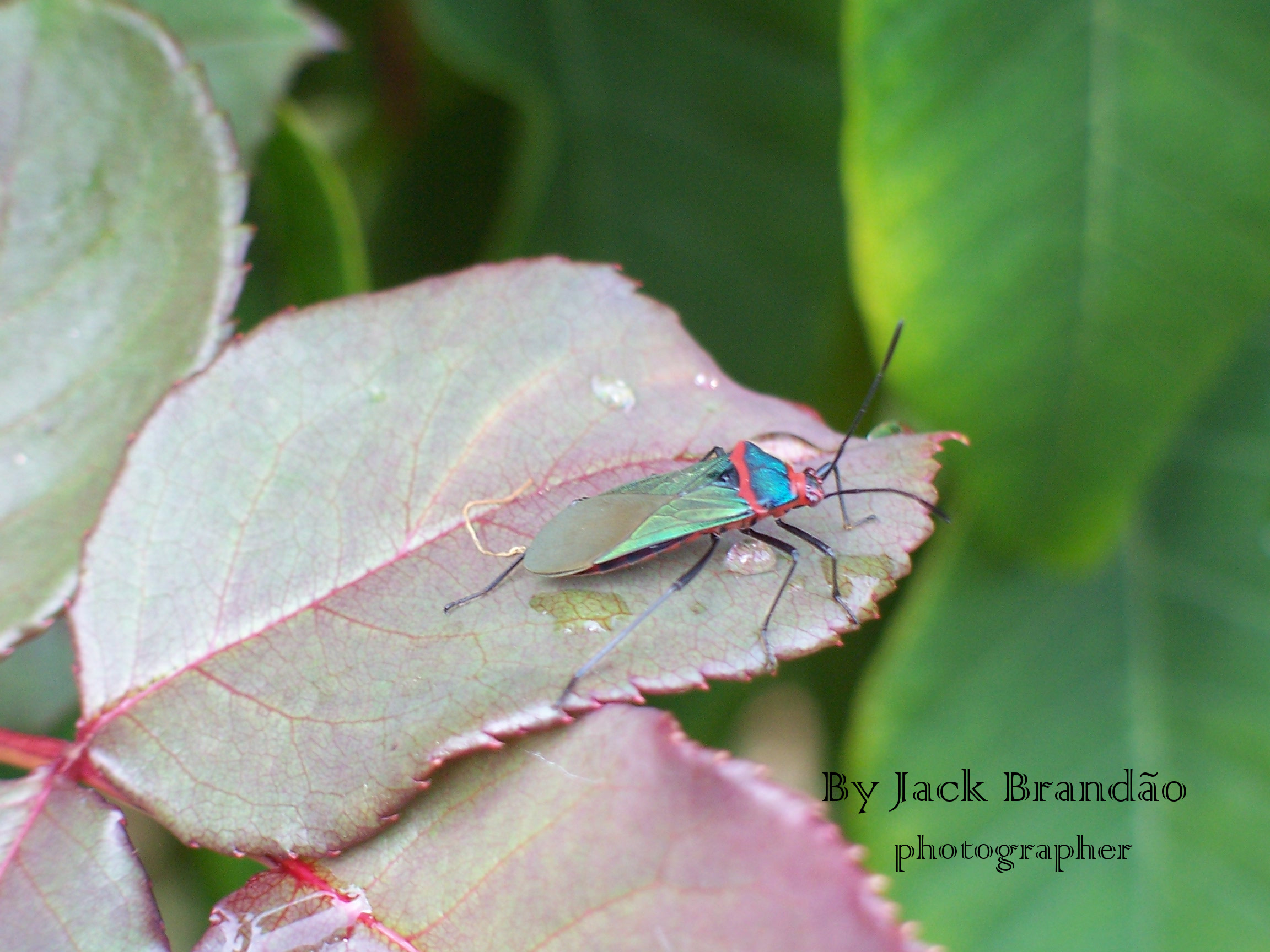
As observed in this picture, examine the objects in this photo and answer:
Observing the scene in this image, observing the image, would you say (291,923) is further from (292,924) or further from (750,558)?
(750,558)

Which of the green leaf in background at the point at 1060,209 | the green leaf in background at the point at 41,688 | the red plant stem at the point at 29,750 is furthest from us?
the green leaf in background at the point at 41,688

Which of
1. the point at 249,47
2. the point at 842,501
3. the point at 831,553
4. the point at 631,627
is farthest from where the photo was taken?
the point at 249,47

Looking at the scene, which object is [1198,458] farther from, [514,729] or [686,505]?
[514,729]

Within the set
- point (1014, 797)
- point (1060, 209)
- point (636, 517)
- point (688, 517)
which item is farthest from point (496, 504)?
point (1014, 797)

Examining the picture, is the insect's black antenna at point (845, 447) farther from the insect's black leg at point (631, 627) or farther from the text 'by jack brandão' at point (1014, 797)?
the text 'by jack brandão' at point (1014, 797)

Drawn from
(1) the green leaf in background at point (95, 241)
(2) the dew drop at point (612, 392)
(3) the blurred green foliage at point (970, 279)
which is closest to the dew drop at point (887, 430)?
(2) the dew drop at point (612, 392)

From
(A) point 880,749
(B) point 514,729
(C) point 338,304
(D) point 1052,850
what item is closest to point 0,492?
(C) point 338,304
